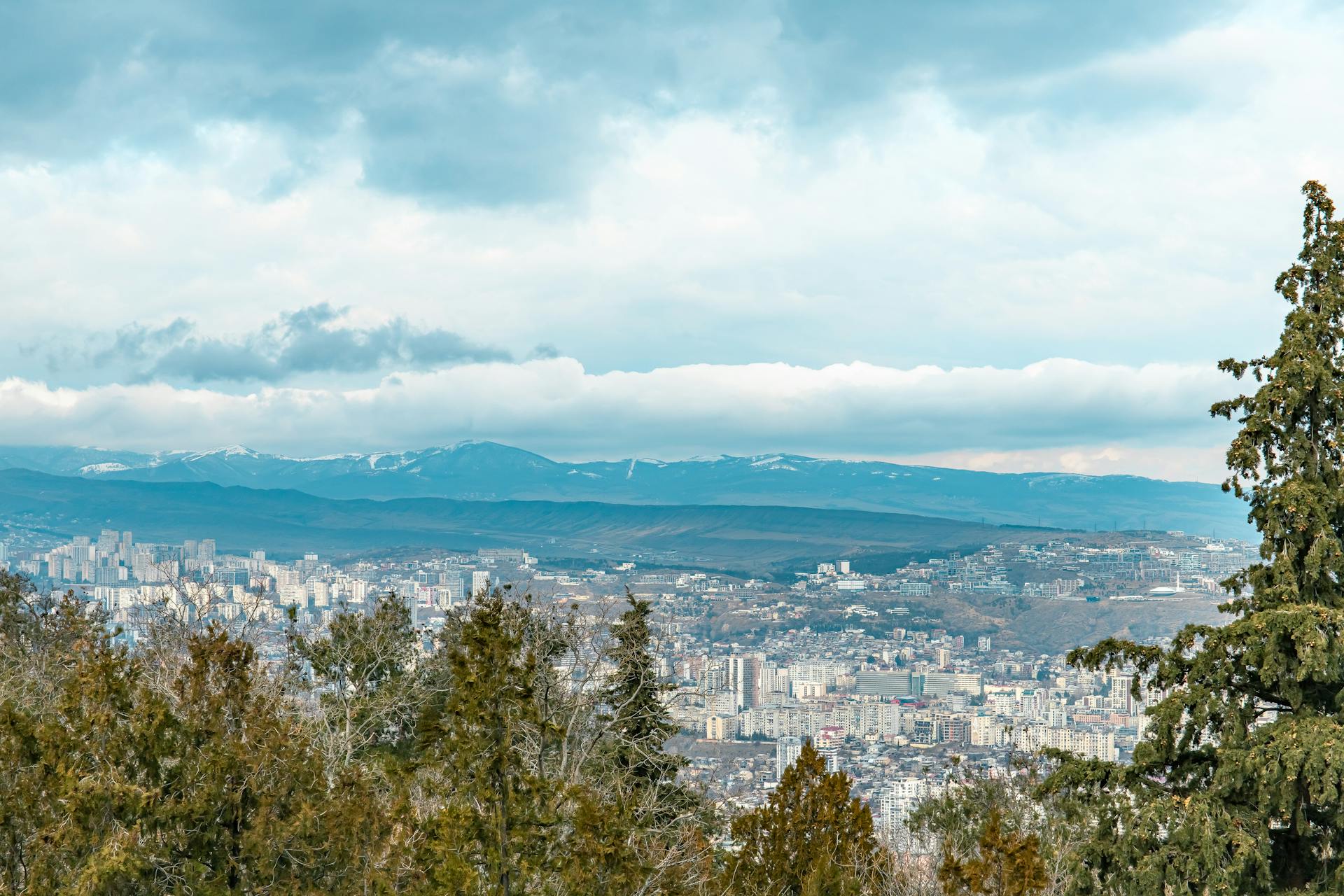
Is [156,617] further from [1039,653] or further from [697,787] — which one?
[1039,653]

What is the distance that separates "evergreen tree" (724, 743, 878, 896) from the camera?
12672mm

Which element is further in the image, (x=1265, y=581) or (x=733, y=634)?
(x=733, y=634)

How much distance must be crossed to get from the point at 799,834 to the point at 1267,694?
5009 mm

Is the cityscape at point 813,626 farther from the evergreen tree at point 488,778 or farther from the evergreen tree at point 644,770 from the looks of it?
the evergreen tree at point 488,778

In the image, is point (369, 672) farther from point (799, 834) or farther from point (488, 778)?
point (488, 778)

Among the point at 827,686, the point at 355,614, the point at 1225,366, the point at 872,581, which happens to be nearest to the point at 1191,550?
the point at 872,581

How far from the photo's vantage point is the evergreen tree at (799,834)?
12672 millimetres

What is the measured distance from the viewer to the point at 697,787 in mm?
23594

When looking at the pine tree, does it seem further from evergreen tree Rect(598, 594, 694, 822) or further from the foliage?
evergreen tree Rect(598, 594, 694, 822)

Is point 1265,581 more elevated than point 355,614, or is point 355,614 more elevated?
point 1265,581

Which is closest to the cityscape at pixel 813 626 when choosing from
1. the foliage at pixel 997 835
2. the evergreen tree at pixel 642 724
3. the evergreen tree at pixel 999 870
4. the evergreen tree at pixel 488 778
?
the evergreen tree at pixel 642 724

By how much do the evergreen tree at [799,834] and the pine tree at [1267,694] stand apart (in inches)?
109

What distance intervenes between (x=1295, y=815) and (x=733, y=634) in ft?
321

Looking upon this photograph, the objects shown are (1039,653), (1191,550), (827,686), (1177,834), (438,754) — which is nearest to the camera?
(438,754)
